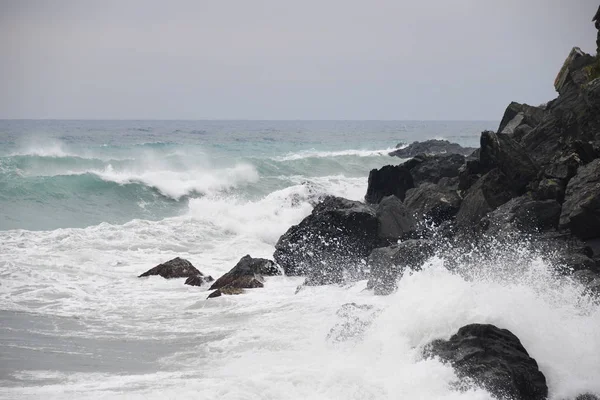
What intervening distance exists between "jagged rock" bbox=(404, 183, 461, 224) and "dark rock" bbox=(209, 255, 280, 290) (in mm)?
3335

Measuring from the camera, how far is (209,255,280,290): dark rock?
1097 centimetres

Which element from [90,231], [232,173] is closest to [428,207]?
[90,231]

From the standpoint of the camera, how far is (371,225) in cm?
1223

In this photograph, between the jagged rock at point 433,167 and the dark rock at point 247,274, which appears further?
the jagged rock at point 433,167

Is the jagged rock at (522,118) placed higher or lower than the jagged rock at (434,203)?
higher

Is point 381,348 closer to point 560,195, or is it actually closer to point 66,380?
point 66,380

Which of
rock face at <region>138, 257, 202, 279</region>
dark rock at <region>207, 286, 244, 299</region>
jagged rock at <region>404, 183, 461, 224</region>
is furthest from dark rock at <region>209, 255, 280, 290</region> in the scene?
jagged rock at <region>404, 183, 461, 224</region>

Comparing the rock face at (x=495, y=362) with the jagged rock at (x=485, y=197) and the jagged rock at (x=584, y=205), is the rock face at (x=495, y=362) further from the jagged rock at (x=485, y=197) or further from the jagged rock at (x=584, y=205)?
the jagged rock at (x=485, y=197)

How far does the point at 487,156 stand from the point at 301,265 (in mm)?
4347

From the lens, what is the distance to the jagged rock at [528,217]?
9.88 m

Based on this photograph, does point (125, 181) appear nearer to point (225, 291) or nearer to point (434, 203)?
point (434, 203)

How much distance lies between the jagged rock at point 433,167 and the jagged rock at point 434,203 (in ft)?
10.4

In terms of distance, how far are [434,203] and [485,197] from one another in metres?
1.59

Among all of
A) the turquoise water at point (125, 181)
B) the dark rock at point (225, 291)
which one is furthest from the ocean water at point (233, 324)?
the turquoise water at point (125, 181)
